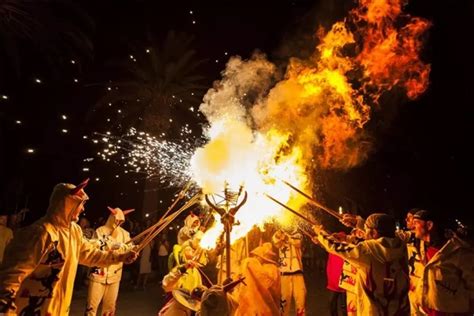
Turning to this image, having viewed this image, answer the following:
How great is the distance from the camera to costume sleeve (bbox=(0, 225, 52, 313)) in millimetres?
4109

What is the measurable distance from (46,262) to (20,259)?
0.33 meters

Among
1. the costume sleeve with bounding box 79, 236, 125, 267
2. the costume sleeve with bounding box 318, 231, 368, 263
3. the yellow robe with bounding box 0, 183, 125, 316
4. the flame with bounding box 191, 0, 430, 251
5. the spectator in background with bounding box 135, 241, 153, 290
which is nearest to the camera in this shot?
the yellow robe with bounding box 0, 183, 125, 316

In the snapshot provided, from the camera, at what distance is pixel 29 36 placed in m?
13.6

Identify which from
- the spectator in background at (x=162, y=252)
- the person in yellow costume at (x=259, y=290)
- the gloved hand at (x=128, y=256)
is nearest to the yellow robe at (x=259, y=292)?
the person in yellow costume at (x=259, y=290)

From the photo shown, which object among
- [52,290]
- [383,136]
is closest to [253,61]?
[52,290]

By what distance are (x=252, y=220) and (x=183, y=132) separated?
12127 millimetres

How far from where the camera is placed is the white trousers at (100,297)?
7438 millimetres

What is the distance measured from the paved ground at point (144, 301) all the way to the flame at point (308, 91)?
2966 mm

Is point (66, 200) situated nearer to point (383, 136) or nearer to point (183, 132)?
point (183, 132)

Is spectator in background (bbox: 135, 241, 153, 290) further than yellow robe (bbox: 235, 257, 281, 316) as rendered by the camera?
Yes

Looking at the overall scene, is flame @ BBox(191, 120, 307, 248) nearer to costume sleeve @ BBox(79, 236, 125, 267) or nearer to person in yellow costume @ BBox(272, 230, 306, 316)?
person in yellow costume @ BBox(272, 230, 306, 316)

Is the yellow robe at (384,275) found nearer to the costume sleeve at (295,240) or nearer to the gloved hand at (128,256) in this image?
the gloved hand at (128,256)

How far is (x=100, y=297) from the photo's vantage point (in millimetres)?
7574

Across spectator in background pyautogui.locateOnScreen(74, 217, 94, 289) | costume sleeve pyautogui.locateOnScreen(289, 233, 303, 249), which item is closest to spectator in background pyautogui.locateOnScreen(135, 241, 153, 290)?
spectator in background pyautogui.locateOnScreen(74, 217, 94, 289)
